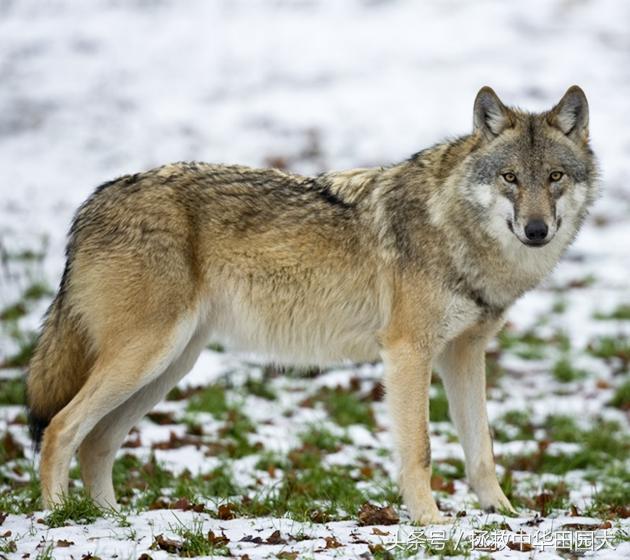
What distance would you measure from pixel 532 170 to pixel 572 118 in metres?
0.52

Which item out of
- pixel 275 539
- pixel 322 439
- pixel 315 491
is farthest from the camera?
pixel 322 439

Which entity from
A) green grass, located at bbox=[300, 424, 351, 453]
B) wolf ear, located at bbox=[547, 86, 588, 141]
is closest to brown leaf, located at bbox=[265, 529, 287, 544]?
green grass, located at bbox=[300, 424, 351, 453]

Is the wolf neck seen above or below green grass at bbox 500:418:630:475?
above

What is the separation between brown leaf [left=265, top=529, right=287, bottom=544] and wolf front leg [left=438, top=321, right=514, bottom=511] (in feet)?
5.13

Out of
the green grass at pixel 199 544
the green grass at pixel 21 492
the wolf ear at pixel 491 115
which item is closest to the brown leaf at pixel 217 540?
the green grass at pixel 199 544

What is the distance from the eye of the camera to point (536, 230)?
14.8 feet

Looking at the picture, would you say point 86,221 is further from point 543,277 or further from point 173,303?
point 543,277

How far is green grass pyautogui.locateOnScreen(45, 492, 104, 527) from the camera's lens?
4.40m

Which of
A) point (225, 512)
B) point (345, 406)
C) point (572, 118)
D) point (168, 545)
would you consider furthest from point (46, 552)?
point (345, 406)

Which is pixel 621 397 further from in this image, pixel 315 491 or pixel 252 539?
pixel 252 539

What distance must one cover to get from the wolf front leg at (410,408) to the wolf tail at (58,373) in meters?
1.76

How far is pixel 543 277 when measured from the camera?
201 inches

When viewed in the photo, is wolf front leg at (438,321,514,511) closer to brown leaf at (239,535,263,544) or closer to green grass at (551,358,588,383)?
brown leaf at (239,535,263,544)

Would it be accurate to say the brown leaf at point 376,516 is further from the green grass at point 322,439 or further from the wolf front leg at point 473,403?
the green grass at point 322,439
